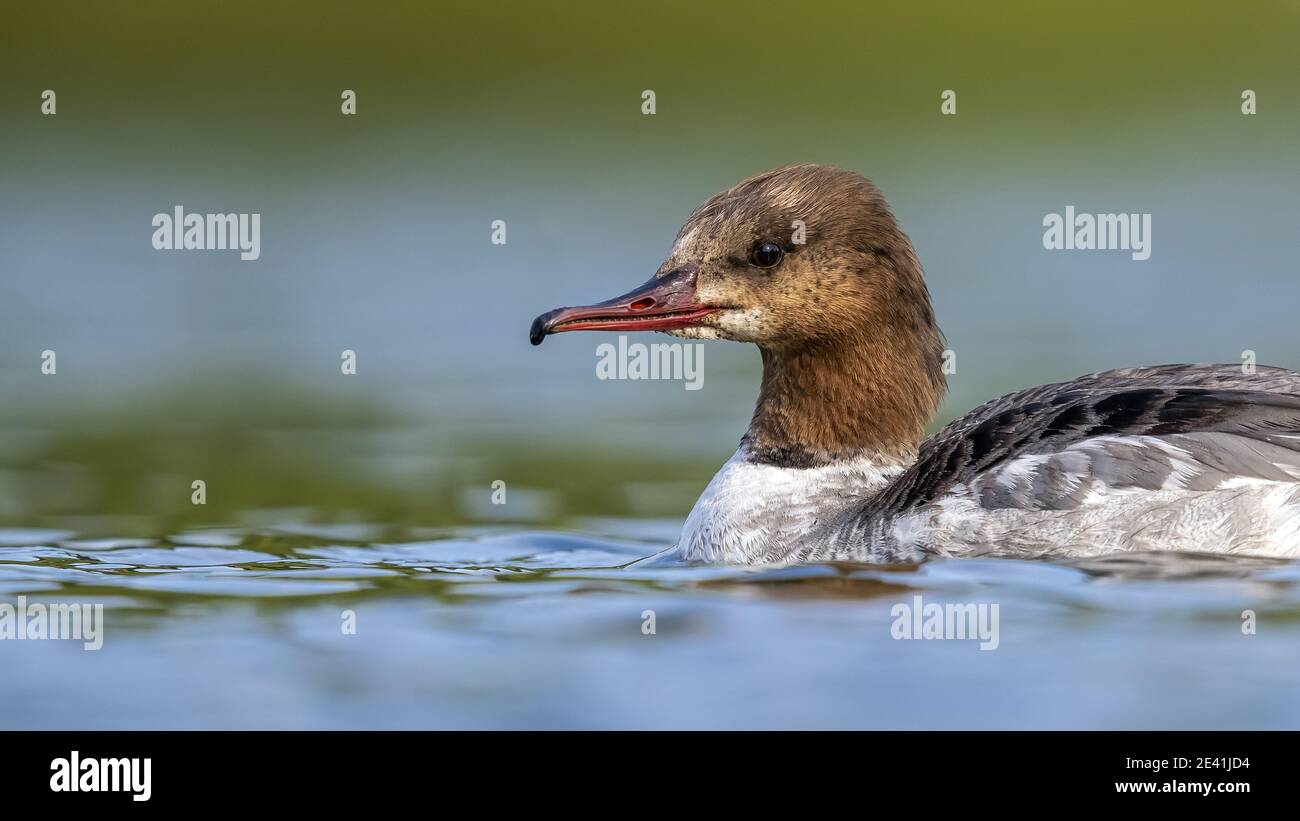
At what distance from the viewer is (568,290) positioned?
56.3 feet

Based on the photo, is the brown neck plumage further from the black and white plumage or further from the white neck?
the black and white plumage

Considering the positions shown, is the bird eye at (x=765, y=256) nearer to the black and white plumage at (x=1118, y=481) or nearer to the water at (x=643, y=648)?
the black and white plumage at (x=1118, y=481)

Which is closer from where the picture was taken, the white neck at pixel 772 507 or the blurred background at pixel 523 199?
the white neck at pixel 772 507

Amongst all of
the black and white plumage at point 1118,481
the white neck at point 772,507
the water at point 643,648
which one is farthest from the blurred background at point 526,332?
the white neck at point 772,507

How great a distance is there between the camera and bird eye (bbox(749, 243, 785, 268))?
958cm

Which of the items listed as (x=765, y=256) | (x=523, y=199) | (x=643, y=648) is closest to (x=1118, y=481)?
(x=765, y=256)

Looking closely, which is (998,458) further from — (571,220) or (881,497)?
(571,220)

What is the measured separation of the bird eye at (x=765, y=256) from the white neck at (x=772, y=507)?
3.50ft

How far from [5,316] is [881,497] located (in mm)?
10305

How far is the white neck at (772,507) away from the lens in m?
9.59

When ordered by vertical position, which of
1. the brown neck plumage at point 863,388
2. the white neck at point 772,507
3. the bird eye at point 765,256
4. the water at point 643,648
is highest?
the bird eye at point 765,256

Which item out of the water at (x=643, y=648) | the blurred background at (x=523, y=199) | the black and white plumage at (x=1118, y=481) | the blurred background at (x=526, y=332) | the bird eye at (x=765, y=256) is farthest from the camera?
the blurred background at (x=523, y=199)

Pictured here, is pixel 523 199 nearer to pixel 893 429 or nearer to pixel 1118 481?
pixel 893 429

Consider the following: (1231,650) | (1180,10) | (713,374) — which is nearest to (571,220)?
(713,374)
